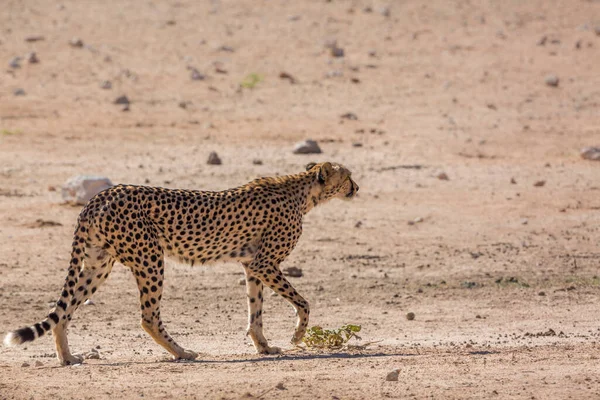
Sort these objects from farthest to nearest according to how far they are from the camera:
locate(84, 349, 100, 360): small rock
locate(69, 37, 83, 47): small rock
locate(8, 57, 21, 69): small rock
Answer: locate(69, 37, 83, 47): small rock
locate(8, 57, 21, 69): small rock
locate(84, 349, 100, 360): small rock

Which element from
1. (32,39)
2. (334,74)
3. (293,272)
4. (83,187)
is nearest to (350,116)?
(334,74)

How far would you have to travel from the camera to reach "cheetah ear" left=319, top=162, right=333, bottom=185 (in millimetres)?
11000

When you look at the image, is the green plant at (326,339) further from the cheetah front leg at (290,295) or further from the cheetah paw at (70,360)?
the cheetah paw at (70,360)

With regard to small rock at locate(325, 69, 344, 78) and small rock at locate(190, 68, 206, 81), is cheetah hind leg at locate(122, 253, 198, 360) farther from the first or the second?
small rock at locate(325, 69, 344, 78)

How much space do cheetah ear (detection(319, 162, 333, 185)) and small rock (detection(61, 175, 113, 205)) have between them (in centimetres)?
505

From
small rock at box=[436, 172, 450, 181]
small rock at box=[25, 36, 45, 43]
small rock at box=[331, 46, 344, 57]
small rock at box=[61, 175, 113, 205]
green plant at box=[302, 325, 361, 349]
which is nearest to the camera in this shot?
green plant at box=[302, 325, 361, 349]

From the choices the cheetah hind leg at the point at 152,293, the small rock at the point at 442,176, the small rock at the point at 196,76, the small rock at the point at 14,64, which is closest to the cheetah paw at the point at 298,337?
the cheetah hind leg at the point at 152,293

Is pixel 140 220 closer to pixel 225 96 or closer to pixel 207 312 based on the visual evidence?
pixel 207 312

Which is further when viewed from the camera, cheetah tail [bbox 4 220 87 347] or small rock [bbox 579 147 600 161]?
small rock [bbox 579 147 600 161]

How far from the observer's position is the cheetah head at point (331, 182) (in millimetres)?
11016

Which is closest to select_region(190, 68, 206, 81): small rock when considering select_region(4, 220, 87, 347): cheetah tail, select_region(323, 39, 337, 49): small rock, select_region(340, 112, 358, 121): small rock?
select_region(323, 39, 337, 49): small rock

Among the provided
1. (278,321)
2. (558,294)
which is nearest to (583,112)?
(558,294)

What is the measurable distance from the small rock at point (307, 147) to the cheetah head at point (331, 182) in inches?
284

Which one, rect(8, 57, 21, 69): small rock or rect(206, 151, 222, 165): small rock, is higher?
rect(8, 57, 21, 69): small rock
